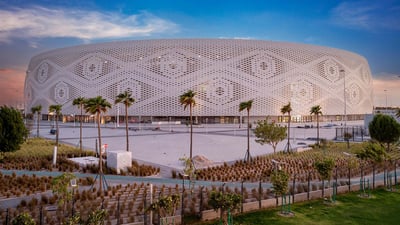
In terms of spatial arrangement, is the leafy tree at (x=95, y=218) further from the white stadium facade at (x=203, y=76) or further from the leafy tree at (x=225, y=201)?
the white stadium facade at (x=203, y=76)

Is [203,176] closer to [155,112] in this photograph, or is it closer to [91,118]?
[155,112]

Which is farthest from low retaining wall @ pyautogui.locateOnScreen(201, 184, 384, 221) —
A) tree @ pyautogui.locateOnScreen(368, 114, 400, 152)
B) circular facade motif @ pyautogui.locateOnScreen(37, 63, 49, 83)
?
circular facade motif @ pyautogui.locateOnScreen(37, 63, 49, 83)

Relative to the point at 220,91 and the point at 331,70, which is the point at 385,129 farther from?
the point at 331,70

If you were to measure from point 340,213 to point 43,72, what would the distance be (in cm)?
10195

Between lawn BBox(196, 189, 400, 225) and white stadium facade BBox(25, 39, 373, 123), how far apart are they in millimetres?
63881

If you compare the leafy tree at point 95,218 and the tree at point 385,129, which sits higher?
the tree at point 385,129

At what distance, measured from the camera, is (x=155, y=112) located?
263ft

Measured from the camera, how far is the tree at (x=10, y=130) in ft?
75.7

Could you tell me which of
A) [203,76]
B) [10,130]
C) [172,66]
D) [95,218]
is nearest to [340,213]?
[95,218]

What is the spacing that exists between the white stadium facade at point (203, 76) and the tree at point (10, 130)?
182ft

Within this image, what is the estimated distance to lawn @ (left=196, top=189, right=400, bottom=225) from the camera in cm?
1264

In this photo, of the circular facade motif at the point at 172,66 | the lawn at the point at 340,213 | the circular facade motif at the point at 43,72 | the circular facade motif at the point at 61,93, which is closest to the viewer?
the lawn at the point at 340,213

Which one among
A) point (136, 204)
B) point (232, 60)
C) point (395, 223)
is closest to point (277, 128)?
point (395, 223)

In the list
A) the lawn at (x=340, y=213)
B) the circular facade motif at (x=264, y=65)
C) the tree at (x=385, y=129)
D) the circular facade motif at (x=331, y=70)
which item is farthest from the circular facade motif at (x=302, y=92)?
the lawn at (x=340, y=213)
